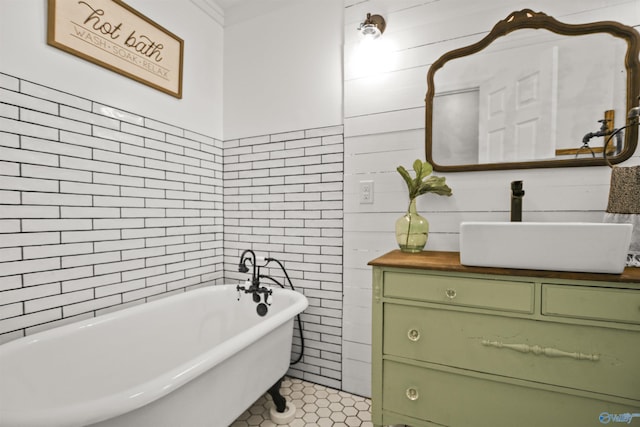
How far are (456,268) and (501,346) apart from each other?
338 millimetres

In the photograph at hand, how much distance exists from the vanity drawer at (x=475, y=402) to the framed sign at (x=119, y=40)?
212cm

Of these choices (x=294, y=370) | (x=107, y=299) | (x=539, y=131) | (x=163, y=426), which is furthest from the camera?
(x=294, y=370)

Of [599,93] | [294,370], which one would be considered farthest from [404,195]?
[294,370]

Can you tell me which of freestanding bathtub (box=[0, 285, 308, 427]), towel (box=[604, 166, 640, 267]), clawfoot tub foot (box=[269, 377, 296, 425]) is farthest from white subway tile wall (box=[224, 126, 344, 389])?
towel (box=[604, 166, 640, 267])

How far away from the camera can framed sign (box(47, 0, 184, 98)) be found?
5.09 feet

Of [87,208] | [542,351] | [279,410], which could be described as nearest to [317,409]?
[279,410]

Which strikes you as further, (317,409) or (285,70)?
(285,70)

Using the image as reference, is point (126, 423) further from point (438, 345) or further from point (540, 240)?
point (540, 240)

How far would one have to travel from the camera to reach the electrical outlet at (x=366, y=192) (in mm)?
1971

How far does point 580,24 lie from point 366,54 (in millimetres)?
1070

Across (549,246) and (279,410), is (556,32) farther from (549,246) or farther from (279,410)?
(279,410)

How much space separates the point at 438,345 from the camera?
4.38ft

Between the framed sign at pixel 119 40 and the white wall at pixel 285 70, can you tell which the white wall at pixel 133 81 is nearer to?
the framed sign at pixel 119 40

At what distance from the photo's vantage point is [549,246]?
1175 millimetres
